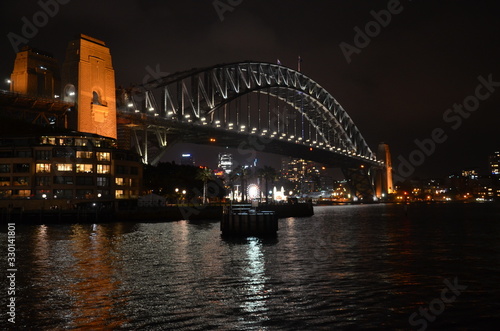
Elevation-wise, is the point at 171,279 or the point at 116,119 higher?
the point at 116,119

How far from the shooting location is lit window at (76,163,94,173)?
77806 millimetres

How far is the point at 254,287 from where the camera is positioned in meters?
22.1

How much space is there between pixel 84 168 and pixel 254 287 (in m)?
62.9

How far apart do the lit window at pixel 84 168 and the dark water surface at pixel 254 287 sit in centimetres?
3981

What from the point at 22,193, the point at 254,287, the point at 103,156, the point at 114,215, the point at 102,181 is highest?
the point at 103,156

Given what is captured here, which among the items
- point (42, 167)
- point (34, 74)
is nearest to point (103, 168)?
point (42, 167)

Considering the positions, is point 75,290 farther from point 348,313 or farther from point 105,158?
point 105,158

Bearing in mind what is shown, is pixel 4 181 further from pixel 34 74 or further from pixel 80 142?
pixel 34 74

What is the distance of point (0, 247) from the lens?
3712 cm

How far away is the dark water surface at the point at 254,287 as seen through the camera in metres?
16.5

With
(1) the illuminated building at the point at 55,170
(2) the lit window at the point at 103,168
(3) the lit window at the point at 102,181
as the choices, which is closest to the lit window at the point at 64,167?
(1) the illuminated building at the point at 55,170

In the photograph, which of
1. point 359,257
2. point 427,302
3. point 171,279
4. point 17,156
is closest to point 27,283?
point 171,279

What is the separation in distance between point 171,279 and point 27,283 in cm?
678

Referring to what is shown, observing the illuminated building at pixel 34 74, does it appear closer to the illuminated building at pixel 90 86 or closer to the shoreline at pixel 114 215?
the illuminated building at pixel 90 86
